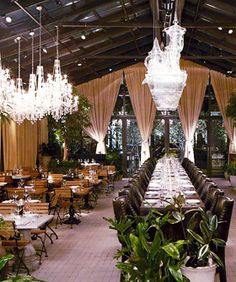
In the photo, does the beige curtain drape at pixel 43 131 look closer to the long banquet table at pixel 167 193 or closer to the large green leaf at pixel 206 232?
the long banquet table at pixel 167 193

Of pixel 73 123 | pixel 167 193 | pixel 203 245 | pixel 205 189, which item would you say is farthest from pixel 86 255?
pixel 73 123

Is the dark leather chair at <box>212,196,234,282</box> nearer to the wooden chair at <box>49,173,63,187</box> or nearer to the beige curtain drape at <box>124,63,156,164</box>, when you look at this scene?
the wooden chair at <box>49,173,63,187</box>

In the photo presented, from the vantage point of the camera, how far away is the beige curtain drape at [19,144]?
46.4ft

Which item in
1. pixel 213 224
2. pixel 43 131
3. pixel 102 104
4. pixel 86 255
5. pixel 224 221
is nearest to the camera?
pixel 213 224

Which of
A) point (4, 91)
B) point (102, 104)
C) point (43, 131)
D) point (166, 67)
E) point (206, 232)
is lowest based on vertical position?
point (206, 232)

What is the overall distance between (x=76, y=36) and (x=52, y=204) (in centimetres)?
526

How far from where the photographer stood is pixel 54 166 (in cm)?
1564

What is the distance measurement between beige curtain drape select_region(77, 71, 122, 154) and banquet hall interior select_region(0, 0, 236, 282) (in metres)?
0.04

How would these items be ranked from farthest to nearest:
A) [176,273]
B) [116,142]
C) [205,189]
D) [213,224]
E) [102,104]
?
[116,142] → [102,104] → [205,189] → [213,224] → [176,273]

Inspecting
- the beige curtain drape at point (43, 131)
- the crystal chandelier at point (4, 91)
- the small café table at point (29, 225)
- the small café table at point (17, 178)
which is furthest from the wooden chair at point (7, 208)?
the beige curtain drape at point (43, 131)

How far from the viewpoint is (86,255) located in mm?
7082

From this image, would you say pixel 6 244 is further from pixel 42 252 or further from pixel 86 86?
pixel 86 86

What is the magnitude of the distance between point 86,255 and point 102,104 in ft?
38.5

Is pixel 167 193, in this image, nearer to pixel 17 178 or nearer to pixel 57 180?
pixel 57 180
